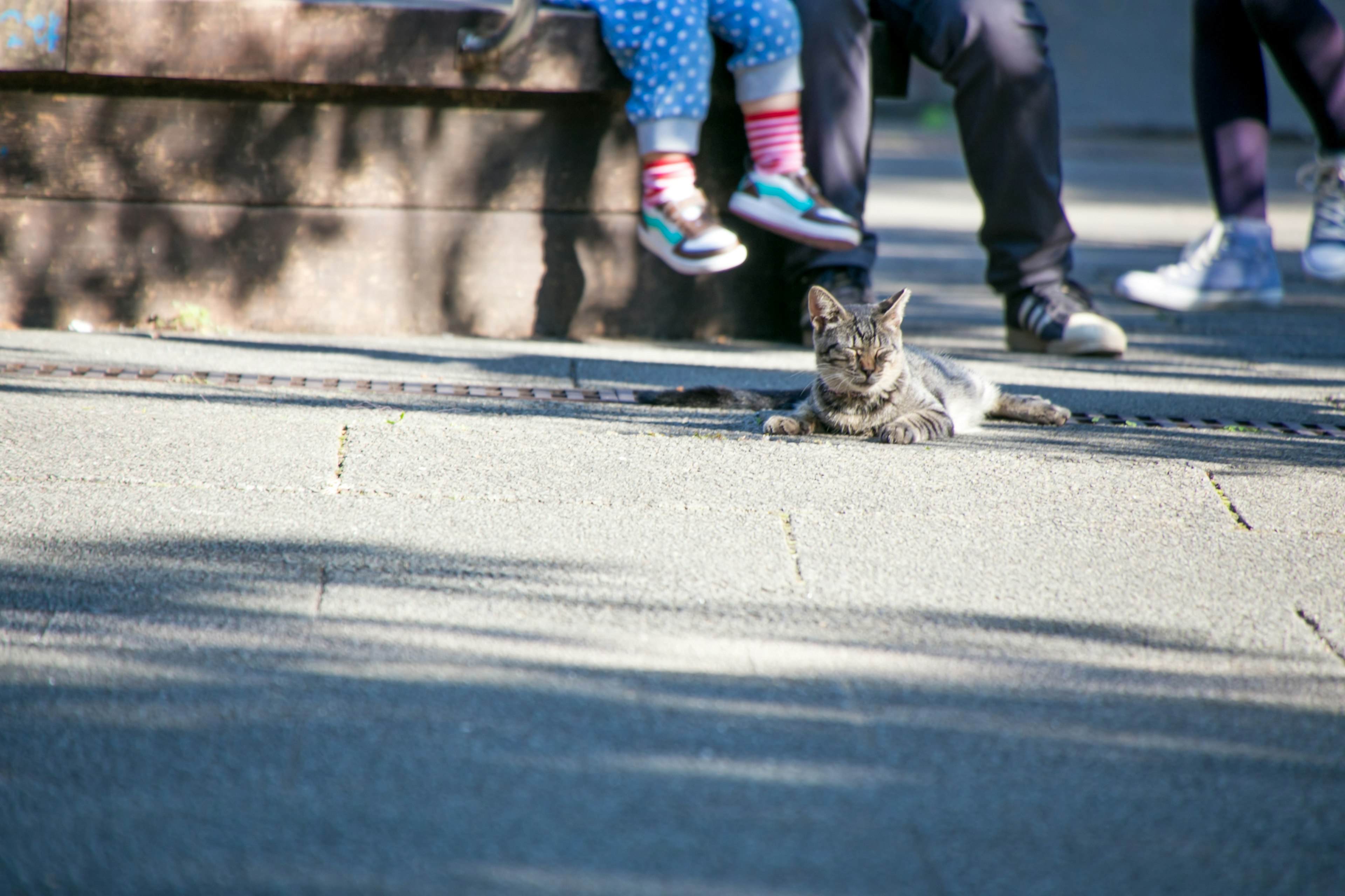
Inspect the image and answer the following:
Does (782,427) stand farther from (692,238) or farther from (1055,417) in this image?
(692,238)

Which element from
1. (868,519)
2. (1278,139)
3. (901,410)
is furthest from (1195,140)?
(868,519)

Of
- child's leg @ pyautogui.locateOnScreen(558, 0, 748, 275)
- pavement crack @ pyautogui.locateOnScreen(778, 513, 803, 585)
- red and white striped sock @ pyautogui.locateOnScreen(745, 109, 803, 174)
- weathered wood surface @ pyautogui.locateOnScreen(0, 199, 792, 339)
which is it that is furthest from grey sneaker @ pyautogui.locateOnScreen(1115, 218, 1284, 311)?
pavement crack @ pyautogui.locateOnScreen(778, 513, 803, 585)

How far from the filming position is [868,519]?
2.71 metres

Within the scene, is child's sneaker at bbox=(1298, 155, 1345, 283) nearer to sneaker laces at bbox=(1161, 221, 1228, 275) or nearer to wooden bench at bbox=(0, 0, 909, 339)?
sneaker laces at bbox=(1161, 221, 1228, 275)

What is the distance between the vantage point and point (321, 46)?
162 inches

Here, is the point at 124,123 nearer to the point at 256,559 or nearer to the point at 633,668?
the point at 256,559

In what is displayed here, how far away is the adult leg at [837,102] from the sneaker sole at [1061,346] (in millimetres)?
706

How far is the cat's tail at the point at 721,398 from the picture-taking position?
3.65 m

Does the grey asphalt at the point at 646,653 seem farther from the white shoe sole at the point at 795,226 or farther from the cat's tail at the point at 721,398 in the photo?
the white shoe sole at the point at 795,226

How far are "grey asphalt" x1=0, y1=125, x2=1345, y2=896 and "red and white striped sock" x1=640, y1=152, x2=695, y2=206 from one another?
3.19 feet

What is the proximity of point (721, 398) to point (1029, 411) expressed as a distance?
2.95ft

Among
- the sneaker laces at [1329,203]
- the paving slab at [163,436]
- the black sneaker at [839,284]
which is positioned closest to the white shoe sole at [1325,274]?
the sneaker laces at [1329,203]

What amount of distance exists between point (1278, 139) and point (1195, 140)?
0.86 m

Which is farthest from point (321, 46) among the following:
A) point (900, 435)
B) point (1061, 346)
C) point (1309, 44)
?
point (1309, 44)
